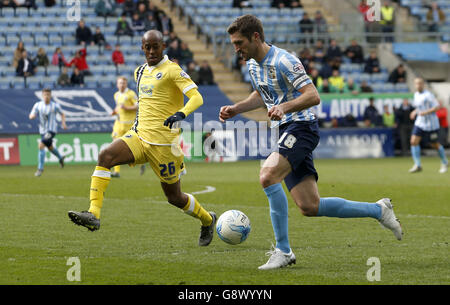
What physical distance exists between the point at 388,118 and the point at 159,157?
2055 cm

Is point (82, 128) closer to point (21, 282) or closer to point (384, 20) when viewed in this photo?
point (384, 20)

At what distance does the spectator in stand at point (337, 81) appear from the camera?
29.3 metres

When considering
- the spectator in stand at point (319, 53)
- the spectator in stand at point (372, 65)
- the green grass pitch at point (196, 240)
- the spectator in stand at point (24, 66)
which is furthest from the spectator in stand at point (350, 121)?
the green grass pitch at point (196, 240)

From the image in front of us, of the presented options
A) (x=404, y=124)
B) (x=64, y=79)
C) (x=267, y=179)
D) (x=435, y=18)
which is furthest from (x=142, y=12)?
(x=267, y=179)

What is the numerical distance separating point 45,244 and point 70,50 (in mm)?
19759

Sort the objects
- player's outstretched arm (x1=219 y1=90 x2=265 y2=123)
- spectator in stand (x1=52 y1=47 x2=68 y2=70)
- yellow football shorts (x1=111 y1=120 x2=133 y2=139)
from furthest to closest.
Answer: spectator in stand (x1=52 y1=47 x2=68 y2=70) < yellow football shorts (x1=111 y1=120 x2=133 y2=139) < player's outstretched arm (x1=219 y1=90 x2=265 y2=123)

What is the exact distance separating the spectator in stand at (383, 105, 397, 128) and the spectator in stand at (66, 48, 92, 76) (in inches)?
394

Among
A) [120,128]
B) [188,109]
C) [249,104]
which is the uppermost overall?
[249,104]

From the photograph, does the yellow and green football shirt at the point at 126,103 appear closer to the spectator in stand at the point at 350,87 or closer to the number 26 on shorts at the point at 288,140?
the spectator in stand at the point at 350,87

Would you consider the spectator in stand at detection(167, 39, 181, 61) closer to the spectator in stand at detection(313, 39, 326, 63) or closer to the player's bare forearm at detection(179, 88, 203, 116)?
the spectator in stand at detection(313, 39, 326, 63)

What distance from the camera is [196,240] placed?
30.4 ft

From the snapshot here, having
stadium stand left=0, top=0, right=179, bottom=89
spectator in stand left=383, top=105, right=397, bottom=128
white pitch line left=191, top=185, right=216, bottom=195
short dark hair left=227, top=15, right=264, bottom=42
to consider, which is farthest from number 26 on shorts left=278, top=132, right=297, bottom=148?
spectator in stand left=383, top=105, right=397, bottom=128

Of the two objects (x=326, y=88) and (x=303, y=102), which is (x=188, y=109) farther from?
(x=326, y=88)

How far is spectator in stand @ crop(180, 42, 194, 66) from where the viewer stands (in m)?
28.5
